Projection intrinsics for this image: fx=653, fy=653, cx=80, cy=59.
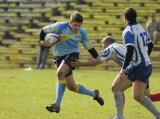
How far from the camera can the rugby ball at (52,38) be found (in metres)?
11.5

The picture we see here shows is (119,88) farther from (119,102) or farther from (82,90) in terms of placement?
(82,90)

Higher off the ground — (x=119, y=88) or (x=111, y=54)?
(x=111, y=54)

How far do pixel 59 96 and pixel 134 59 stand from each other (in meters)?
1.97

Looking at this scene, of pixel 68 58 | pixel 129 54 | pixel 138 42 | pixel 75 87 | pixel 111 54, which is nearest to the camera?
pixel 129 54

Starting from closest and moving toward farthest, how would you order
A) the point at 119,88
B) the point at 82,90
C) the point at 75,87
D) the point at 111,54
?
the point at 119,88, the point at 111,54, the point at 75,87, the point at 82,90

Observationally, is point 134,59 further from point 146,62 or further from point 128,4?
point 128,4

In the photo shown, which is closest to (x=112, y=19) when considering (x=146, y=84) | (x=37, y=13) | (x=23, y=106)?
(x=37, y=13)

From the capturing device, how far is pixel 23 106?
13219 millimetres

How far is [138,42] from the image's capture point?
33.5 ft

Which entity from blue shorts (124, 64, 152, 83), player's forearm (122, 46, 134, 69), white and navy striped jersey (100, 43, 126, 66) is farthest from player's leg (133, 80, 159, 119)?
white and navy striped jersey (100, 43, 126, 66)

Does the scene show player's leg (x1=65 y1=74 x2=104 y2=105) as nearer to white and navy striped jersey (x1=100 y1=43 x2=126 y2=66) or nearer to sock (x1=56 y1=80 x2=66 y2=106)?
sock (x1=56 y1=80 x2=66 y2=106)

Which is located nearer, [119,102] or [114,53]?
[119,102]

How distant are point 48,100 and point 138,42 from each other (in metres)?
4.68

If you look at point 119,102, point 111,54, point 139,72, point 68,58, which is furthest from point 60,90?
point 139,72
